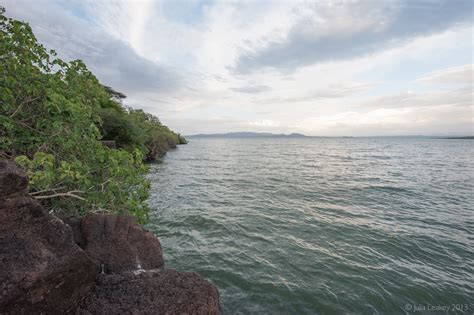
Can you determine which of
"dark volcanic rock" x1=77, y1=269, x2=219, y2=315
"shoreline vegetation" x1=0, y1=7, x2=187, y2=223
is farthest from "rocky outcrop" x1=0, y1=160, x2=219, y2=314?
"shoreline vegetation" x1=0, y1=7, x2=187, y2=223

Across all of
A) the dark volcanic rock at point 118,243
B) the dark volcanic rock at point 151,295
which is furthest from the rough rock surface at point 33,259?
the dark volcanic rock at point 118,243

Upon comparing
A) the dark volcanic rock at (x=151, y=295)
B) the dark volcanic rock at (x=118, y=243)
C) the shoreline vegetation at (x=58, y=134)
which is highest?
the shoreline vegetation at (x=58, y=134)

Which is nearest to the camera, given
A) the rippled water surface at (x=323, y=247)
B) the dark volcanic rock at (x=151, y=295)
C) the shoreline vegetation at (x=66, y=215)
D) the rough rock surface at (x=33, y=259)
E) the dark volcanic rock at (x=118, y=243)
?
the rough rock surface at (x=33, y=259)

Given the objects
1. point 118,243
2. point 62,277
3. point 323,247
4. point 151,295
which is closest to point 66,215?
point 118,243

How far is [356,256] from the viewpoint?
9609 millimetres

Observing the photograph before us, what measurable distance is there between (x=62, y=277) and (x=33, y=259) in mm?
609

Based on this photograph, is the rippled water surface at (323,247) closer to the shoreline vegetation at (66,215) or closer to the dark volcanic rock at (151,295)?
the dark volcanic rock at (151,295)

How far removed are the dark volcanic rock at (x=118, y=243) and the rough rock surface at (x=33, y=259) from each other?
114 cm

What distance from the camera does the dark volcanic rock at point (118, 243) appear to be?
5.84m

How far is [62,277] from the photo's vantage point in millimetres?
4141

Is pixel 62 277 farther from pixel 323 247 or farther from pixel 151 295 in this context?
pixel 323 247

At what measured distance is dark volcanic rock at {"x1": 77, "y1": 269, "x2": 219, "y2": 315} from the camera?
14.4 ft

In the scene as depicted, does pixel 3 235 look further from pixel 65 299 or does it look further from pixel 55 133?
pixel 55 133

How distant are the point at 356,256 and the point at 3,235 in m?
11.4
